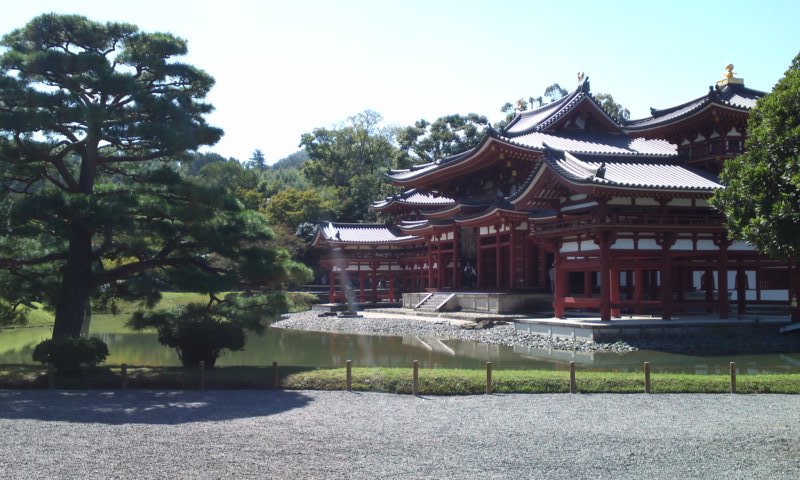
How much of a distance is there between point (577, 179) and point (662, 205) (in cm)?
369

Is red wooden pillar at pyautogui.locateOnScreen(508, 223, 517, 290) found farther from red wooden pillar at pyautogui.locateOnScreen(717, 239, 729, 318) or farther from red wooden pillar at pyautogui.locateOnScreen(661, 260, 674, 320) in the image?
red wooden pillar at pyautogui.locateOnScreen(717, 239, 729, 318)

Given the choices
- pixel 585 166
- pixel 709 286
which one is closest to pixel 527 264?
pixel 709 286

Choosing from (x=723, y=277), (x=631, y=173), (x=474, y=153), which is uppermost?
(x=474, y=153)

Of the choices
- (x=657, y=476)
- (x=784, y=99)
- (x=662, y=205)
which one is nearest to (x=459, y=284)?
(x=662, y=205)

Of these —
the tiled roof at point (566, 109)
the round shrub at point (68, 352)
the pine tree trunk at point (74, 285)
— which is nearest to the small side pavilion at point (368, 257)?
the tiled roof at point (566, 109)

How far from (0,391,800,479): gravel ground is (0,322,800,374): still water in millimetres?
5498

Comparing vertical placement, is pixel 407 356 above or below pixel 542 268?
below

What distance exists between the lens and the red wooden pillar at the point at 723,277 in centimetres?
2380

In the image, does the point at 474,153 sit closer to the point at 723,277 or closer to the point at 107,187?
the point at 723,277

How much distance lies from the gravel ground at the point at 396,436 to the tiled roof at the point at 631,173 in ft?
35.0

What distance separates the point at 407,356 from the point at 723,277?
36.8 ft

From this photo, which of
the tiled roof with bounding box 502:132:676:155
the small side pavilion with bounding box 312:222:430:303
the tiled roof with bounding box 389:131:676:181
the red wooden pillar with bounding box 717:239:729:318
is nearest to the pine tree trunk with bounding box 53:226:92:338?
the red wooden pillar with bounding box 717:239:729:318

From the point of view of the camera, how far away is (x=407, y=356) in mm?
22141

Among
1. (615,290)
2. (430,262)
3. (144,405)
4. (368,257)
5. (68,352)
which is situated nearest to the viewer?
(144,405)
